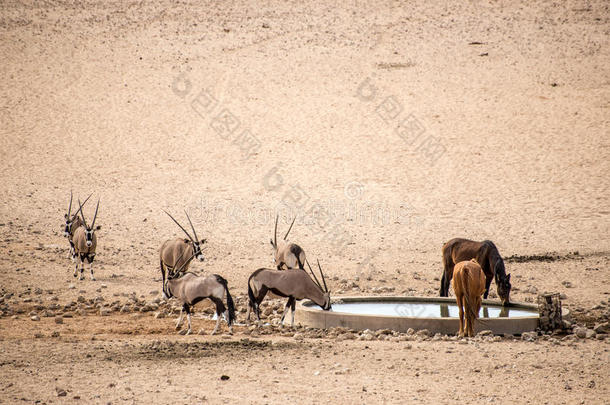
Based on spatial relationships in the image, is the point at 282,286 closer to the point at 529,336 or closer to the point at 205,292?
the point at 205,292

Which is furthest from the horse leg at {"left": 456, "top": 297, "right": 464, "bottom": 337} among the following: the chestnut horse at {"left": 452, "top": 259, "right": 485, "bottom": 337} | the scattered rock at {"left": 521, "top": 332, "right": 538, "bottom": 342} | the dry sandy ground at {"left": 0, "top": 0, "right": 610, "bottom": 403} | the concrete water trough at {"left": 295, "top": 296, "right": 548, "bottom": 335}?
the scattered rock at {"left": 521, "top": 332, "right": 538, "bottom": 342}

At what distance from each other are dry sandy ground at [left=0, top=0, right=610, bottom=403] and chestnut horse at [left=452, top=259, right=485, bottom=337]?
0.53 meters

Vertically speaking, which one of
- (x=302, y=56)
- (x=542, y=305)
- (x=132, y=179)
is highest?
(x=302, y=56)

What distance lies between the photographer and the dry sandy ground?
28.8ft

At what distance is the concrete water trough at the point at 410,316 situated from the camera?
10.4 meters

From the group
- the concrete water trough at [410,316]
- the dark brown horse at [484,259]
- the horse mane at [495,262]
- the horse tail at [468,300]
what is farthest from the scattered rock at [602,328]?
the horse tail at [468,300]

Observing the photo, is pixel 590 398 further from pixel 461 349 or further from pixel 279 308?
pixel 279 308

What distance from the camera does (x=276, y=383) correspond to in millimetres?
8188

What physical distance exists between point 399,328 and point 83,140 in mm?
25050

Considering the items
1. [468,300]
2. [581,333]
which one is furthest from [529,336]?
[468,300]

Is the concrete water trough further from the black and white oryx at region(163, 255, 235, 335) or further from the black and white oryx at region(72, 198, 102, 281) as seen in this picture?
the black and white oryx at region(72, 198, 102, 281)

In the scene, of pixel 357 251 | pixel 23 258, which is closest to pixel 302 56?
pixel 357 251

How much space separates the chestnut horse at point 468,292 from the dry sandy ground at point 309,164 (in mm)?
528

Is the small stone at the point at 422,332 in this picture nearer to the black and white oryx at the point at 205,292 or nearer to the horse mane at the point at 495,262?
the horse mane at the point at 495,262
